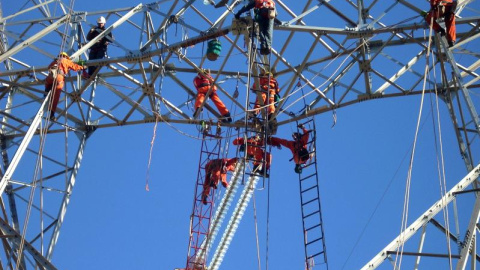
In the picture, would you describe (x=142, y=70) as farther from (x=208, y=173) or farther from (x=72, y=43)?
(x=208, y=173)

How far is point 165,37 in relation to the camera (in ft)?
101

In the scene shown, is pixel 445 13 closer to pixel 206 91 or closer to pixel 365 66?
pixel 365 66

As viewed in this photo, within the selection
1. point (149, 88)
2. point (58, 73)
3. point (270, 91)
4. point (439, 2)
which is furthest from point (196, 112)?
point (439, 2)

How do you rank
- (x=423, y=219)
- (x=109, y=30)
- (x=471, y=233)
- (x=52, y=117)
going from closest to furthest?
1. (x=471, y=233)
2. (x=423, y=219)
3. (x=109, y=30)
4. (x=52, y=117)

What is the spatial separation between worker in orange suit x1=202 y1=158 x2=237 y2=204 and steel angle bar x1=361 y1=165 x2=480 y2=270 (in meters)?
8.28

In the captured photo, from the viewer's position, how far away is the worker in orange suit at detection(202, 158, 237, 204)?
34.2 m

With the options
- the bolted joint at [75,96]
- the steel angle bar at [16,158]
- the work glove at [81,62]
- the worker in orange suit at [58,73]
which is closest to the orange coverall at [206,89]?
the bolted joint at [75,96]

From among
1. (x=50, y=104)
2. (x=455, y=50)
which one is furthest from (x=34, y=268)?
(x=455, y=50)

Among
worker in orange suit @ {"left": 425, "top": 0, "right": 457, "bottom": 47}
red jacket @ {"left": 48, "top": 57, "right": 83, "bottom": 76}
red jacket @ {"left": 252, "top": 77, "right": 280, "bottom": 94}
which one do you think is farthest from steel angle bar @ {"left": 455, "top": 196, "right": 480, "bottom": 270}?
red jacket @ {"left": 48, "top": 57, "right": 83, "bottom": 76}

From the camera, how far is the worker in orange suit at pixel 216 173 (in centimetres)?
3422

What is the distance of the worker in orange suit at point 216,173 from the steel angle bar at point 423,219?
27.2 ft

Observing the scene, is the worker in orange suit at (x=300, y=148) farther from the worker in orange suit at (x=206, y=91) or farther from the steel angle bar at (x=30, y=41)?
the steel angle bar at (x=30, y=41)

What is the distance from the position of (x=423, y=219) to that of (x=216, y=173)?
8.58m

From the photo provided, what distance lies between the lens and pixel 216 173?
34.2m
